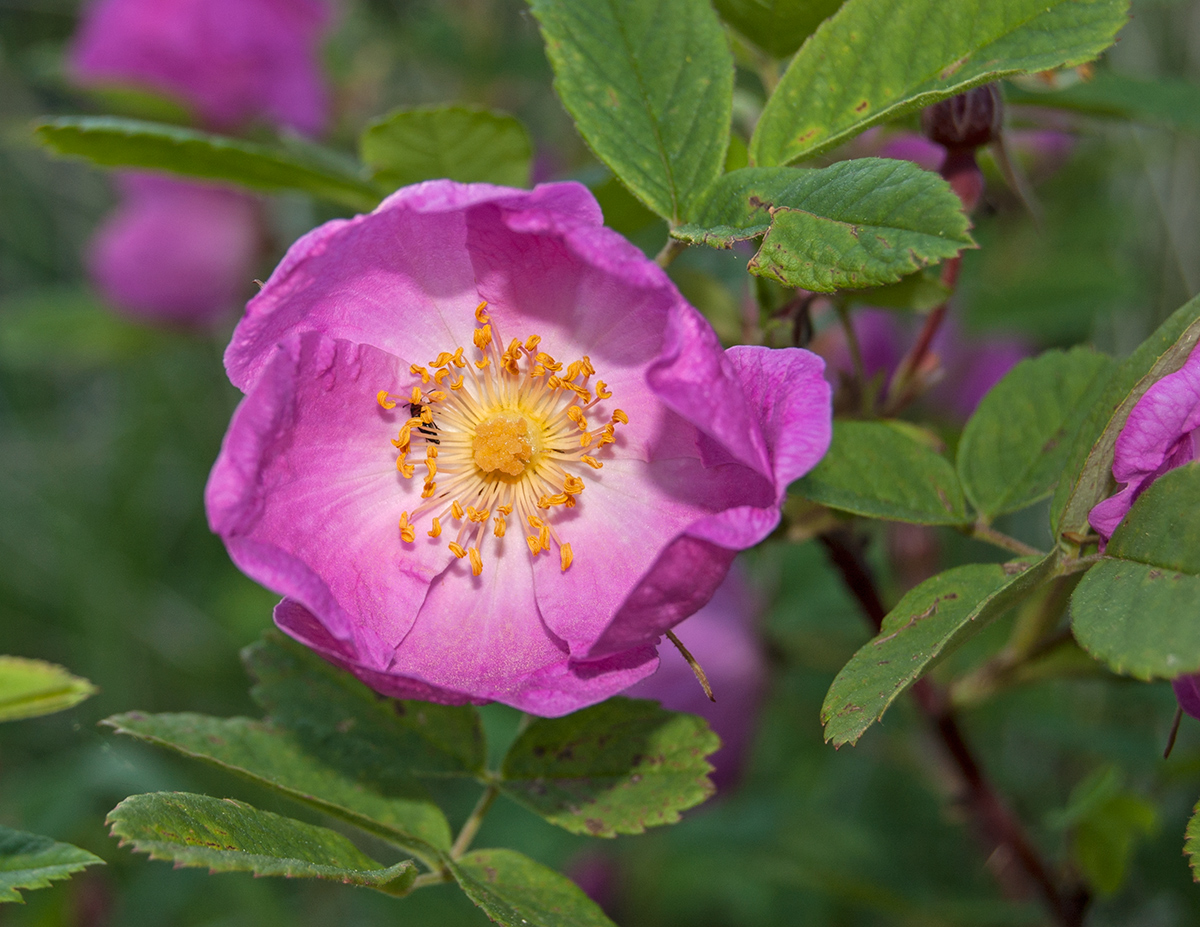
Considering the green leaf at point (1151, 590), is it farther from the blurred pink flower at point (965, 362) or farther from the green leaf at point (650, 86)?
the blurred pink flower at point (965, 362)

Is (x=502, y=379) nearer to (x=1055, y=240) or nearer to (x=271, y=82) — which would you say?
(x=271, y=82)

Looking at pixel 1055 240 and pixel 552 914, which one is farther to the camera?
pixel 1055 240

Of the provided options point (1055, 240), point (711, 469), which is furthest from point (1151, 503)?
point (1055, 240)

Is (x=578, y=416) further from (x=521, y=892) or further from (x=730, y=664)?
(x=730, y=664)

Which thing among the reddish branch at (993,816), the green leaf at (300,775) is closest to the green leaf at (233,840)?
the green leaf at (300,775)

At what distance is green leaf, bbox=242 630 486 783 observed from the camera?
81 centimetres

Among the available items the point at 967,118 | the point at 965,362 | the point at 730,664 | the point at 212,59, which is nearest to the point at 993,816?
the point at 730,664

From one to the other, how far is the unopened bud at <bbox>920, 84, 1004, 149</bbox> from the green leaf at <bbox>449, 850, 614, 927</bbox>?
56 centimetres

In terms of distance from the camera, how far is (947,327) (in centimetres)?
181

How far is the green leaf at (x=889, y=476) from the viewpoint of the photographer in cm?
74

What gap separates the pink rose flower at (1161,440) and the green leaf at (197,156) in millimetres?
602

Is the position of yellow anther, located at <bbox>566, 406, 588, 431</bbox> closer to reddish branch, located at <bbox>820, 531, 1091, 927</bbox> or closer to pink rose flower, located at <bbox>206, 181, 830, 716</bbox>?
pink rose flower, located at <bbox>206, 181, 830, 716</bbox>

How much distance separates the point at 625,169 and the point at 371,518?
30cm

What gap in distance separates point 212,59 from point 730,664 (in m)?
1.21
